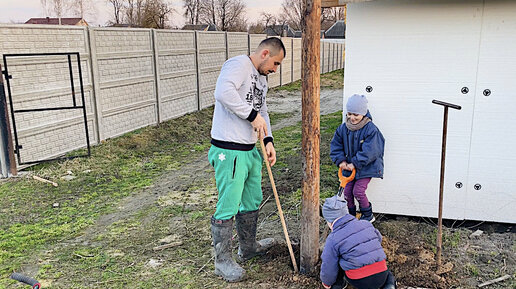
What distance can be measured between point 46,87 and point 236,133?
175 inches

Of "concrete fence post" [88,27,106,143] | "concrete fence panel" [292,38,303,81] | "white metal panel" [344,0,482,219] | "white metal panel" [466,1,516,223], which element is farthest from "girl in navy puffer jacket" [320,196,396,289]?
"concrete fence panel" [292,38,303,81]

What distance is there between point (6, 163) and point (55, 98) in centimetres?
123

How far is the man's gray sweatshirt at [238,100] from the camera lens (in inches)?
119

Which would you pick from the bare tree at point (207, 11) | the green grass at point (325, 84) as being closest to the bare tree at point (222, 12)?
the bare tree at point (207, 11)

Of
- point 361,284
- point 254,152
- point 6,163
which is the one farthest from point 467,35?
point 6,163

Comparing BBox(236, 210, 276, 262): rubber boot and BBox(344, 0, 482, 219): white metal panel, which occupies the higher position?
BBox(344, 0, 482, 219): white metal panel

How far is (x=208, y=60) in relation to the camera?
11.7m

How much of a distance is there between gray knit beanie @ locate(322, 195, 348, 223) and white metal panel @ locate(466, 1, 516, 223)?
1.91 m

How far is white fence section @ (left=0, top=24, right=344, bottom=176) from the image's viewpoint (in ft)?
20.1

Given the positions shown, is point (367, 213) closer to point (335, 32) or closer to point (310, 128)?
point (310, 128)

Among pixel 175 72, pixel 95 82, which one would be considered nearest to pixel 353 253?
pixel 95 82

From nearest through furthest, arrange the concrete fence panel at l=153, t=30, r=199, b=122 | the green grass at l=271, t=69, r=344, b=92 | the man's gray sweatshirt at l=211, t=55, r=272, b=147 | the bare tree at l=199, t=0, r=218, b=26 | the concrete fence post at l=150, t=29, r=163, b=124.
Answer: the man's gray sweatshirt at l=211, t=55, r=272, b=147, the concrete fence post at l=150, t=29, r=163, b=124, the concrete fence panel at l=153, t=30, r=199, b=122, the green grass at l=271, t=69, r=344, b=92, the bare tree at l=199, t=0, r=218, b=26

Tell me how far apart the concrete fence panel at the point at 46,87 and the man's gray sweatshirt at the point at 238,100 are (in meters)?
4.06

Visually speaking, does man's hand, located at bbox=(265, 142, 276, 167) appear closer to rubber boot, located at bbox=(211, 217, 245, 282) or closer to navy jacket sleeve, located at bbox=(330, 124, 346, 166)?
rubber boot, located at bbox=(211, 217, 245, 282)
